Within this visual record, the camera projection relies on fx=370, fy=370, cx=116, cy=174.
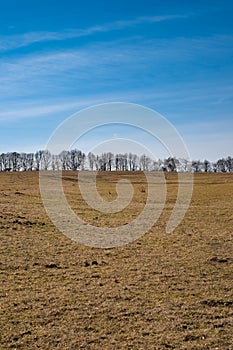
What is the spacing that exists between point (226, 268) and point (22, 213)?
14453 millimetres

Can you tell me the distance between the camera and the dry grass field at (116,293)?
743 cm

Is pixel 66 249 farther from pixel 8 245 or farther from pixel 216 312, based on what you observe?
pixel 216 312

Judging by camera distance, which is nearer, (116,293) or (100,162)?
(116,293)

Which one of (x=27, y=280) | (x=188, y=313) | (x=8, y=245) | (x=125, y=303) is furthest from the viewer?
(x=8, y=245)

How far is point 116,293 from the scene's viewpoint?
9.94 meters

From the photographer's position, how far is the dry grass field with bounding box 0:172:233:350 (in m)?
7.43

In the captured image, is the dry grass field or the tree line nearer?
the dry grass field

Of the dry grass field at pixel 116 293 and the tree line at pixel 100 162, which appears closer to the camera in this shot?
the dry grass field at pixel 116 293

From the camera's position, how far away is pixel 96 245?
16078mm

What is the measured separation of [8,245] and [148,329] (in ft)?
28.7

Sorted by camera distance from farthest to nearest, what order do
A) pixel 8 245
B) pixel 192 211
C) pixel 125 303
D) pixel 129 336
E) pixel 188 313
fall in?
pixel 192 211 < pixel 8 245 < pixel 125 303 < pixel 188 313 < pixel 129 336

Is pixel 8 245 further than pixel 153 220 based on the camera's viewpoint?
No

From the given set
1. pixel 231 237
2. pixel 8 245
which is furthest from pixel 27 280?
pixel 231 237

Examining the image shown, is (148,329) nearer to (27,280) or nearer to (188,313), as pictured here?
(188,313)
